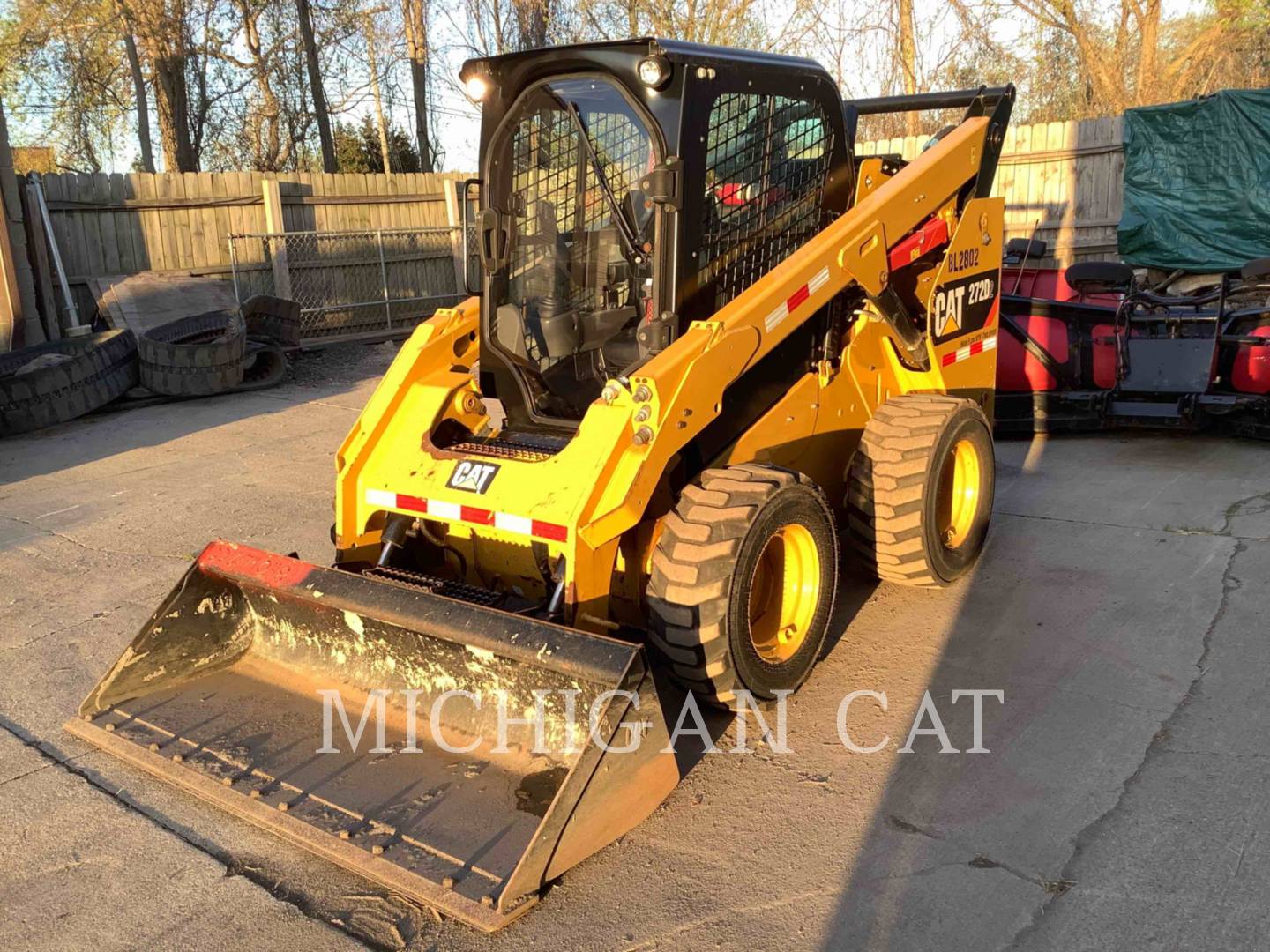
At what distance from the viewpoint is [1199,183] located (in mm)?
11672

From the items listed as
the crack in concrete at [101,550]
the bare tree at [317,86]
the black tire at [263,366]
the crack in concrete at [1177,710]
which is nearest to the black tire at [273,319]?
the black tire at [263,366]

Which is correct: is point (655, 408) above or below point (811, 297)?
below

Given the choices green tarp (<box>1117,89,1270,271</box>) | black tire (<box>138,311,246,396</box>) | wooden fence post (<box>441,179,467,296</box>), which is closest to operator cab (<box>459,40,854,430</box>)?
black tire (<box>138,311,246,396</box>)

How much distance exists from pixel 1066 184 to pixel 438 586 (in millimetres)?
11699

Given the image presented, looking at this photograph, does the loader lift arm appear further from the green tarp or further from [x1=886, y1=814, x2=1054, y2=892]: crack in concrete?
the green tarp

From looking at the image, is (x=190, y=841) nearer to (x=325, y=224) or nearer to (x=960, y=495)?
(x=960, y=495)

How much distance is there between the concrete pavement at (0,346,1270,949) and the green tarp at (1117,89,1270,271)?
715cm

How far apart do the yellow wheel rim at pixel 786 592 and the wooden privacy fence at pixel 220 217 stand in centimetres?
1037

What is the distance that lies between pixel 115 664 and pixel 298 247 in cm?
Answer: 1097

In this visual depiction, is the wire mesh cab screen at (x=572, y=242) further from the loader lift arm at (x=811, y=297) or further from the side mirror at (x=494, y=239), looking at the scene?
the loader lift arm at (x=811, y=297)

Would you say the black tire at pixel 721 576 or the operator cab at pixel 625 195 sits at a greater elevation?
the operator cab at pixel 625 195

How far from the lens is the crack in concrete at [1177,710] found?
282cm

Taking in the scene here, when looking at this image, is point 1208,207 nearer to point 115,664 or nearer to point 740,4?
point 740,4

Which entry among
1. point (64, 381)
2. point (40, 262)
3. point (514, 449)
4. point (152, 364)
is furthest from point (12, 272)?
point (514, 449)
